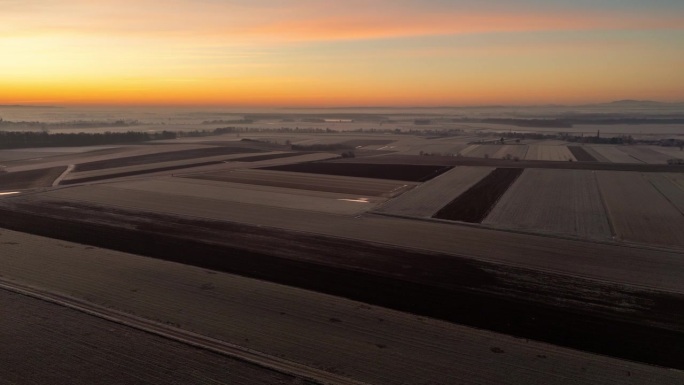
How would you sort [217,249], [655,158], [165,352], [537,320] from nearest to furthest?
1. [165,352]
2. [537,320]
3. [217,249]
4. [655,158]

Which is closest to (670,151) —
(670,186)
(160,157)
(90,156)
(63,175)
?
(670,186)

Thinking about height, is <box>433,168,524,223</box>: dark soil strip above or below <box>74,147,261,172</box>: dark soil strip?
below

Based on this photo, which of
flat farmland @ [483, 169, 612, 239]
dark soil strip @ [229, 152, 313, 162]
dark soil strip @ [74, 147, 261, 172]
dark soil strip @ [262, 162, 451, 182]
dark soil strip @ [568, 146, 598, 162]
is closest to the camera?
flat farmland @ [483, 169, 612, 239]

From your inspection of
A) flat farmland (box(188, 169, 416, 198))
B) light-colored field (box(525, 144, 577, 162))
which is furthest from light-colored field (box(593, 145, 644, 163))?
flat farmland (box(188, 169, 416, 198))

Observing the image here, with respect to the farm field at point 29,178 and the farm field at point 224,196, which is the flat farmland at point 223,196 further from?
the farm field at point 29,178

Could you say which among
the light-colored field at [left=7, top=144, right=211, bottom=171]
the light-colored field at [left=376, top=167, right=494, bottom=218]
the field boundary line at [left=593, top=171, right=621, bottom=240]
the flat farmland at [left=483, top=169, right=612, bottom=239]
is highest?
the light-colored field at [left=7, top=144, right=211, bottom=171]

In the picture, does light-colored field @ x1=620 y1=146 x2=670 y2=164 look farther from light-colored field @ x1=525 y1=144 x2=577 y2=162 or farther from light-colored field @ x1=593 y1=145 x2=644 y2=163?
light-colored field @ x1=525 y1=144 x2=577 y2=162

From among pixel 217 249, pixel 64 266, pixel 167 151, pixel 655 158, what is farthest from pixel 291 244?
pixel 655 158

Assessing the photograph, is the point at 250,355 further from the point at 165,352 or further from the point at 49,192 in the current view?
the point at 49,192
